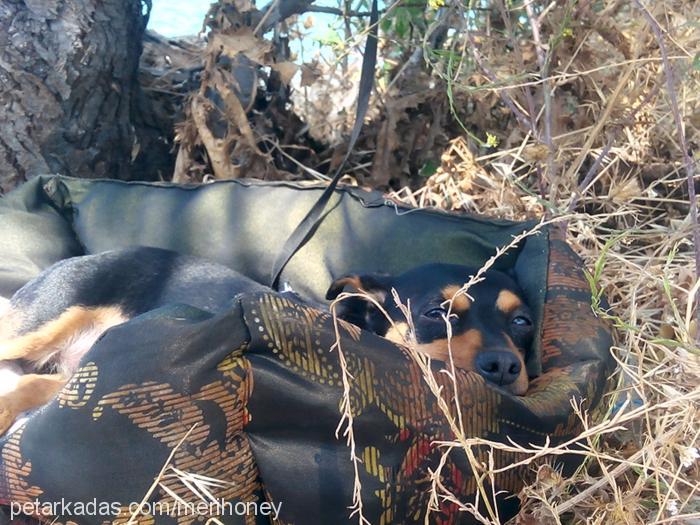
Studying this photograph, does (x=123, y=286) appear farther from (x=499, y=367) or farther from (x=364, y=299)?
(x=499, y=367)

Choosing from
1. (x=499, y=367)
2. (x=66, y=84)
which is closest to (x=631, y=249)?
(x=499, y=367)

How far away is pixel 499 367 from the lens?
3.29 m

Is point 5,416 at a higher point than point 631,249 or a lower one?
lower

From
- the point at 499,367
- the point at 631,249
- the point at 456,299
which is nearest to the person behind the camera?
the point at 499,367

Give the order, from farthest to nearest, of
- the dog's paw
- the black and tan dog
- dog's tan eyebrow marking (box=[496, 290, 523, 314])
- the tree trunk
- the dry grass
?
the tree trunk, dog's tan eyebrow marking (box=[496, 290, 523, 314]), the black and tan dog, the dog's paw, the dry grass

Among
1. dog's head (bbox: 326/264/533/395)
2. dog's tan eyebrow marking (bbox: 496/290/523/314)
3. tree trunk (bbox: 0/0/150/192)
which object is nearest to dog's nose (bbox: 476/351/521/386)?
dog's head (bbox: 326/264/533/395)

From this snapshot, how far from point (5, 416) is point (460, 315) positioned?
204 centimetres

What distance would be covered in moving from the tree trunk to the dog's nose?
10.9ft

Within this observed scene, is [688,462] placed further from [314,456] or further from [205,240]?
[205,240]

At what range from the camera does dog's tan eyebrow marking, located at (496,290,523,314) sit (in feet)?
12.5

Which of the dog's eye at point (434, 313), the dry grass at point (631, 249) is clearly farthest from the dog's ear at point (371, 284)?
the dry grass at point (631, 249)

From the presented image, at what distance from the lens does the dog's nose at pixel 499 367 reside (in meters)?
3.27

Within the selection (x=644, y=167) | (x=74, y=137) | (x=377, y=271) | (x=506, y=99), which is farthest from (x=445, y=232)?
(x=74, y=137)

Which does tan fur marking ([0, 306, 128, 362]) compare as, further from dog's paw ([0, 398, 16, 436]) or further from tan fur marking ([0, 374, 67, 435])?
dog's paw ([0, 398, 16, 436])
